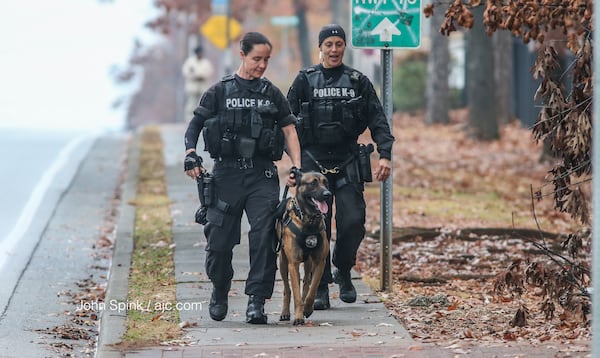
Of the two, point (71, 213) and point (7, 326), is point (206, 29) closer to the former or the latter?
point (71, 213)

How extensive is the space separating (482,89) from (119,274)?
60.4 ft

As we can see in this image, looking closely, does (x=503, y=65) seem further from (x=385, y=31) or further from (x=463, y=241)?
(x=385, y=31)

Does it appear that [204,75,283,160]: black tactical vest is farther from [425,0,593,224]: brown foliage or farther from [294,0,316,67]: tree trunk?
[294,0,316,67]: tree trunk

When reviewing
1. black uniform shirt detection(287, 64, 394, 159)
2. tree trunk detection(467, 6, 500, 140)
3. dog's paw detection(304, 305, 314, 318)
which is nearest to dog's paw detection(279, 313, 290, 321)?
dog's paw detection(304, 305, 314, 318)

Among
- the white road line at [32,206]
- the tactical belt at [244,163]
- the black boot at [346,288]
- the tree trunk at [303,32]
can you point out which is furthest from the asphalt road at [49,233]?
the tree trunk at [303,32]

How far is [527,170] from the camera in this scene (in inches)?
929

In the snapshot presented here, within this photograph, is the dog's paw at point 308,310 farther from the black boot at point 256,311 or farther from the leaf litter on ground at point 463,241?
the leaf litter on ground at point 463,241

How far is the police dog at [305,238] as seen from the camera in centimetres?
943

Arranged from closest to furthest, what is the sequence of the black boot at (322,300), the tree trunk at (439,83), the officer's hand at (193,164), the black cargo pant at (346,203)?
1. the officer's hand at (193,164)
2. the black cargo pant at (346,203)
3. the black boot at (322,300)
4. the tree trunk at (439,83)

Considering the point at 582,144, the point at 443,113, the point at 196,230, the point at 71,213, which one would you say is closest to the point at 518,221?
the point at 196,230

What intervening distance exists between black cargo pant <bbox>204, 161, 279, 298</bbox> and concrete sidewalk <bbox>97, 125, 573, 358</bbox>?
351mm

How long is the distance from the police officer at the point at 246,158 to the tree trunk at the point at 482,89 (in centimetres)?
1980

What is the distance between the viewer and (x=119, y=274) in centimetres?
1224

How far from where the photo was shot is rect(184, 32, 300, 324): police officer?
9.79 m
